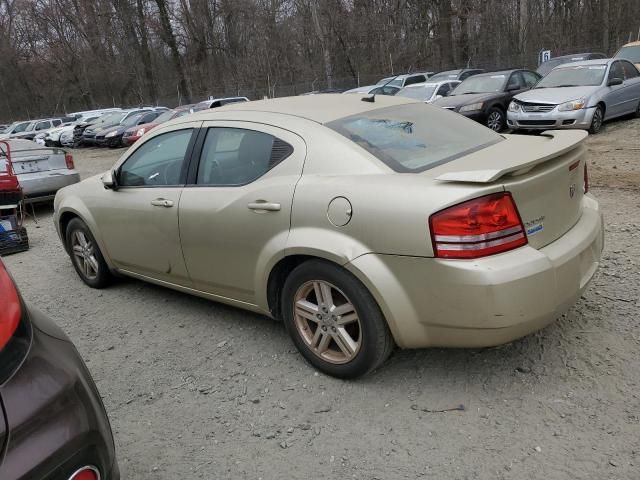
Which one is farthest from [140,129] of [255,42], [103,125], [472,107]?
[255,42]

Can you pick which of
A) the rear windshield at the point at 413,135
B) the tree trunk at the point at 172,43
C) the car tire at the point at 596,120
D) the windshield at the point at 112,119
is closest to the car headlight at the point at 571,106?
the car tire at the point at 596,120

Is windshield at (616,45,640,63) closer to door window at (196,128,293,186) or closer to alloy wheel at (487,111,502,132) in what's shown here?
alloy wheel at (487,111,502,132)

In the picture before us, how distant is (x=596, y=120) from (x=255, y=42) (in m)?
32.0

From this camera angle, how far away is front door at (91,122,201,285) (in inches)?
151

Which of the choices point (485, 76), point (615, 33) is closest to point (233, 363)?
point (485, 76)

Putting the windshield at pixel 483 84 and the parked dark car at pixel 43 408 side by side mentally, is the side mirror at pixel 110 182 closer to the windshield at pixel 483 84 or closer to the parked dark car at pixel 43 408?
the parked dark car at pixel 43 408

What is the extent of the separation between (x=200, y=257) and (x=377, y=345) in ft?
4.69

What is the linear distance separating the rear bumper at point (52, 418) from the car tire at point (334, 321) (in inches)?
54.0

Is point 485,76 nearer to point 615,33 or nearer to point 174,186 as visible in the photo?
point 174,186

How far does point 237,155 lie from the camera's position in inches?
139

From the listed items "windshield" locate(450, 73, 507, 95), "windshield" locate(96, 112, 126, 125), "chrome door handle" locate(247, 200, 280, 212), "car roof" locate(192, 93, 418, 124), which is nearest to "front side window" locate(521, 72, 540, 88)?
"windshield" locate(450, 73, 507, 95)

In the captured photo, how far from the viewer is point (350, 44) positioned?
1373 inches

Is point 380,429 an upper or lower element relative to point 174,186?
lower

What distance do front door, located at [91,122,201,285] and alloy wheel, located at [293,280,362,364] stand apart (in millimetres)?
1110
